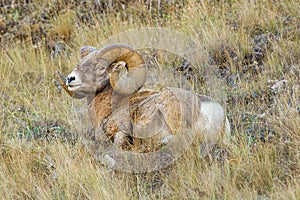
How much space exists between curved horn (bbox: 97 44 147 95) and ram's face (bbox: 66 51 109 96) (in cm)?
9

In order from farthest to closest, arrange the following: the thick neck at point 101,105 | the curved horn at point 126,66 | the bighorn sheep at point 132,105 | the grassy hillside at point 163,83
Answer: the thick neck at point 101,105 < the curved horn at point 126,66 < the bighorn sheep at point 132,105 < the grassy hillside at point 163,83

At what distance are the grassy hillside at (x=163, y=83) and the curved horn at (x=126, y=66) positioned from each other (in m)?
0.77

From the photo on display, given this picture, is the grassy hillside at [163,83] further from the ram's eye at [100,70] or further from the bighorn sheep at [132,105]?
the ram's eye at [100,70]

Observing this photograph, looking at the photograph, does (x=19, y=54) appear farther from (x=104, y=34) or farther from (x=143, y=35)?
(x=143, y=35)

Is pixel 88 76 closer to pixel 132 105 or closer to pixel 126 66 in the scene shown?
pixel 126 66

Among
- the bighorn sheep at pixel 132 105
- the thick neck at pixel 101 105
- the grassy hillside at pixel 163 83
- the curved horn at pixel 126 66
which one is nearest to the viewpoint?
the grassy hillside at pixel 163 83

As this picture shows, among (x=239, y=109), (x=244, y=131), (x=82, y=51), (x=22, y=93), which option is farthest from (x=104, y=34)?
(x=244, y=131)

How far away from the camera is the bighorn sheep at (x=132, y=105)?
5871 mm

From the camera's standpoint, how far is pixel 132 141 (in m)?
6.05

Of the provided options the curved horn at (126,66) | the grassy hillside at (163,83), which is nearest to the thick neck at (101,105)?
the curved horn at (126,66)

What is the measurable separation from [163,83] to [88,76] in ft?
5.52

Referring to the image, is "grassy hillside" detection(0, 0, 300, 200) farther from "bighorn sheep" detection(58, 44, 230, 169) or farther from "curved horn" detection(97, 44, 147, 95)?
"curved horn" detection(97, 44, 147, 95)

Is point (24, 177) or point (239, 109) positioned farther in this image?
point (239, 109)

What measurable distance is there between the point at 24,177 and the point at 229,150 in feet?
6.65
